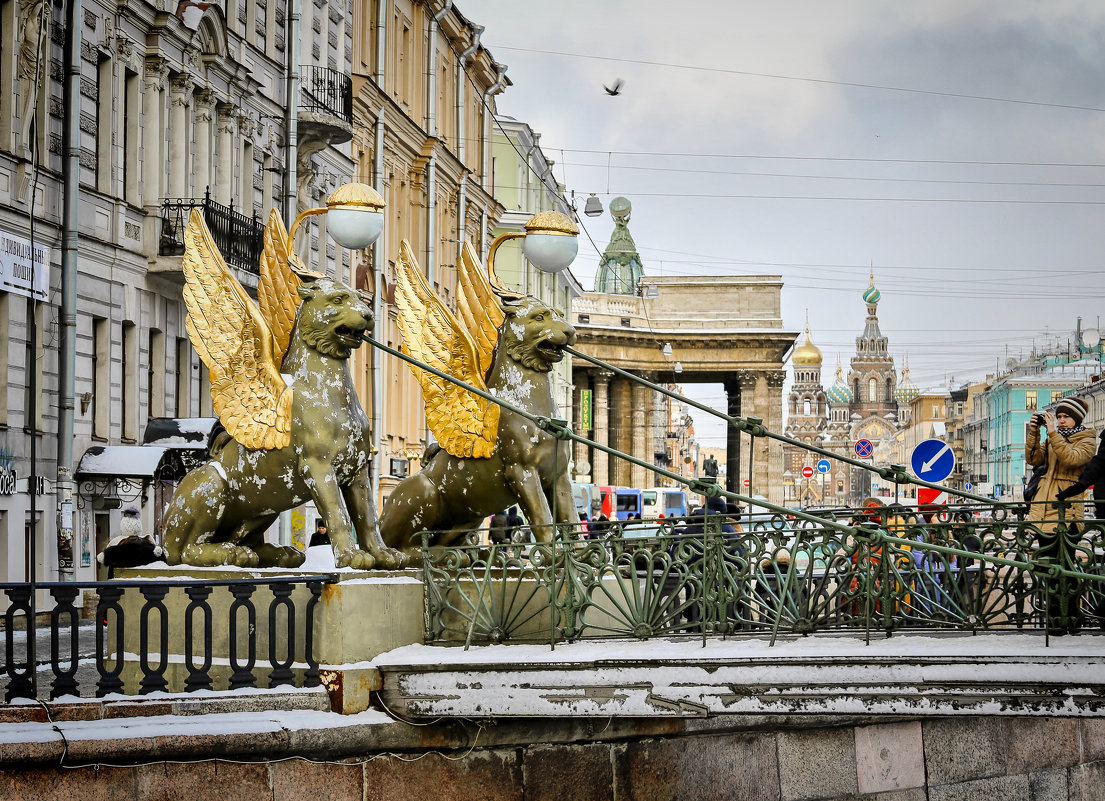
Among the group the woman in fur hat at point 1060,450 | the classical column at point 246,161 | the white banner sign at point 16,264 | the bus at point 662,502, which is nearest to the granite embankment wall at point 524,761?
the woman in fur hat at point 1060,450

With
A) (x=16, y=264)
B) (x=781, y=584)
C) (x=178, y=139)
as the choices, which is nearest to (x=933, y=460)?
(x=781, y=584)

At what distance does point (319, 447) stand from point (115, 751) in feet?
6.69

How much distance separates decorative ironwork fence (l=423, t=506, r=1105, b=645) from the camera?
762 centimetres

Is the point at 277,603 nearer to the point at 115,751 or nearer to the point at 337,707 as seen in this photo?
the point at 337,707

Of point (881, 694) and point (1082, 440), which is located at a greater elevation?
point (1082, 440)

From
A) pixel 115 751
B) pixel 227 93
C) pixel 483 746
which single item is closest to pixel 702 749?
pixel 483 746

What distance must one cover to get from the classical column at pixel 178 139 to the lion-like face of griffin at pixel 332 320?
1425cm

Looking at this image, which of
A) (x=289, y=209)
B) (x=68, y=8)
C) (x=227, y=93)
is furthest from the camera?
(x=289, y=209)

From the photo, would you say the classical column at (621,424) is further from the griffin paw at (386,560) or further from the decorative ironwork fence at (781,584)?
the decorative ironwork fence at (781,584)

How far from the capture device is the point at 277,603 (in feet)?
26.3

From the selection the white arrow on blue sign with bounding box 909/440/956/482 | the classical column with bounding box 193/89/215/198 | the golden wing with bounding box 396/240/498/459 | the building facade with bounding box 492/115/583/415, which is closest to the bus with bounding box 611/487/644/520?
the building facade with bounding box 492/115/583/415

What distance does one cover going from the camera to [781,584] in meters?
7.95

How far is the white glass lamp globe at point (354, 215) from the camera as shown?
9.82 m

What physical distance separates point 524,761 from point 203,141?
16919mm
